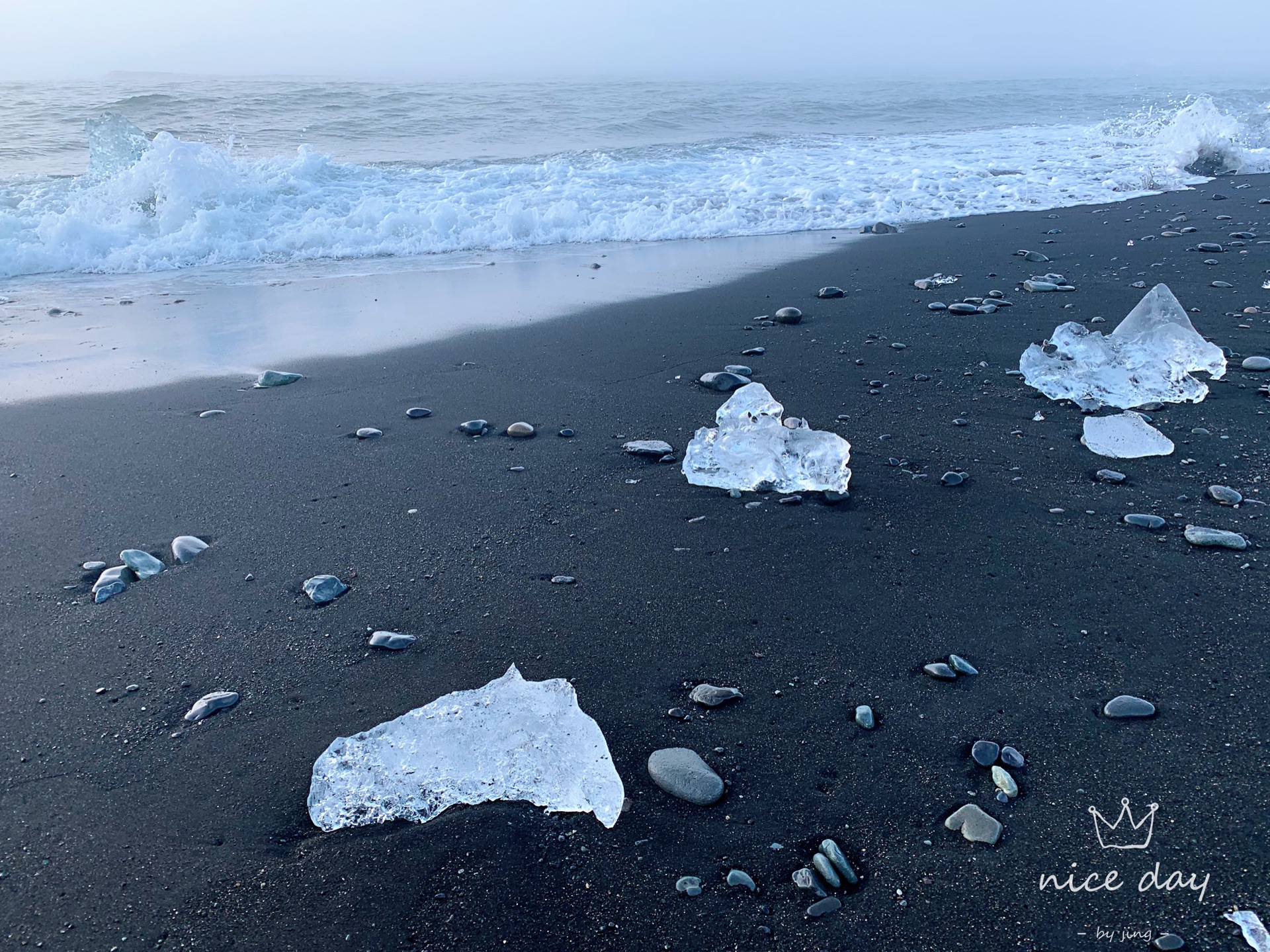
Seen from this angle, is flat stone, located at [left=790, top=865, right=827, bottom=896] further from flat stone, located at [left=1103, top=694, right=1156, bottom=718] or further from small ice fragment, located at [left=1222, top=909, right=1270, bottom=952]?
flat stone, located at [left=1103, top=694, right=1156, bottom=718]

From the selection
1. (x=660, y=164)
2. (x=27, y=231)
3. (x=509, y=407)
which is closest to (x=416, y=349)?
(x=509, y=407)

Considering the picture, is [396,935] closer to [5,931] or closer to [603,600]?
[5,931]

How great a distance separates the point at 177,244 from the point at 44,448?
4.89 m

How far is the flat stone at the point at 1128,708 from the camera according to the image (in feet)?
6.08

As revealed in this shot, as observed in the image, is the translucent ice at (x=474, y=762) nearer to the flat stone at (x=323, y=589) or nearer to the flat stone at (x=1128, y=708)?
the flat stone at (x=323, y=589)

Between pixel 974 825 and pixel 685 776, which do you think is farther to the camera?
pixel 685 776

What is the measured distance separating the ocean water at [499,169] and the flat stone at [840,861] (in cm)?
709

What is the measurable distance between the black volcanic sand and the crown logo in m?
0.02

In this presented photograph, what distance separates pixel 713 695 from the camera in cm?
196

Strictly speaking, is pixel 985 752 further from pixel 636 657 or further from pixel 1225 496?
pixel 1225 496

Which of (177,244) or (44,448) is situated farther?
(177,244)

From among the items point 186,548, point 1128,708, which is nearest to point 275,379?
point 186,548

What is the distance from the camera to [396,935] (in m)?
1.43

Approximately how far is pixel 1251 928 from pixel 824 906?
682 mm
